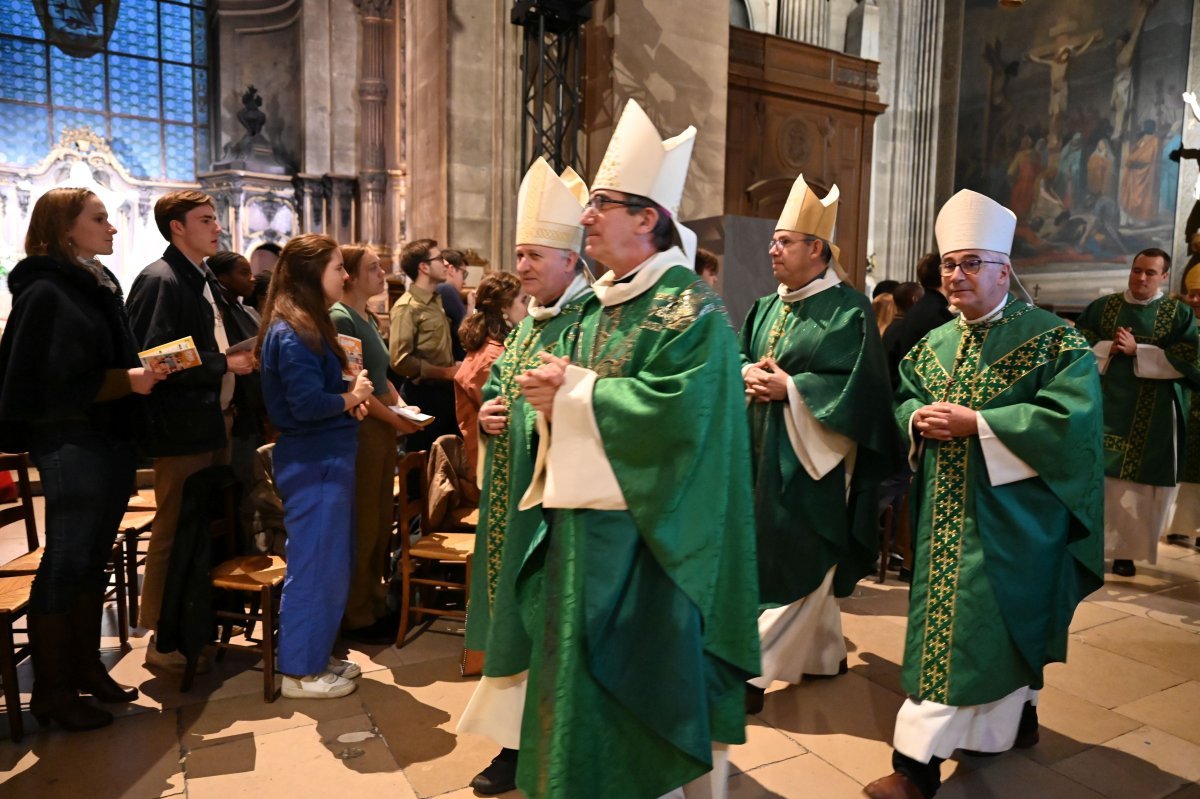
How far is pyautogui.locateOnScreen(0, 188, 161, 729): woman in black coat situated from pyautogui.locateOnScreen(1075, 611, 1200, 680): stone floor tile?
14.4 feet

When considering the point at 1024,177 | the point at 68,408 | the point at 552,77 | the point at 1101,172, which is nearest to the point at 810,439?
the point at 68,408

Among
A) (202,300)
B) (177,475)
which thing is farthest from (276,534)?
(202,300)

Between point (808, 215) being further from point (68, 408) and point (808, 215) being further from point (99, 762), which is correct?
point (99, 762)

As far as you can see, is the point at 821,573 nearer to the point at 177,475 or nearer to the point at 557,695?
the point at 557,695

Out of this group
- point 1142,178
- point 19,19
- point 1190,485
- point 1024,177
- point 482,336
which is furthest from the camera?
point 19,19

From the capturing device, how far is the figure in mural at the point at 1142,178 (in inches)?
561

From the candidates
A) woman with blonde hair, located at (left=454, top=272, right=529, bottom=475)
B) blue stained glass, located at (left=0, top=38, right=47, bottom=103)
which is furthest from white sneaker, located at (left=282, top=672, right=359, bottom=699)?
blue stained glass, located at (left=0, top=38, right=47, bottom=103)

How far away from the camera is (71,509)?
2.91 metres

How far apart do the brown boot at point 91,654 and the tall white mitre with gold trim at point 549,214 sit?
2070 mm

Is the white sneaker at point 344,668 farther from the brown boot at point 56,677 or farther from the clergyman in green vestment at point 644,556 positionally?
the clergyman in green vestment at point 644,556

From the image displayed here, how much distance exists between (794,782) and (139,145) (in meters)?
19.1

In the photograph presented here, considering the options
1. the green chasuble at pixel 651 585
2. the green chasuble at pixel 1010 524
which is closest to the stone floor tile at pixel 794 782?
the green chasuble at pixel 1010 524

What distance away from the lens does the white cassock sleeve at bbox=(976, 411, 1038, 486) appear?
102 inches

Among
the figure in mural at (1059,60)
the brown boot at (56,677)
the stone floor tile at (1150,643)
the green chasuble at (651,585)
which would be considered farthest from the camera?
the figure in mural at (1059,60)
